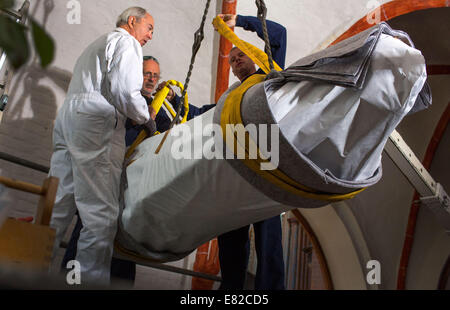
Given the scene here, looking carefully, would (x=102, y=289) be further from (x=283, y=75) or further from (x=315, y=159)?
(x=283, y=75)

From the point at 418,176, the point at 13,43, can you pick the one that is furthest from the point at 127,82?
the point at 418,176

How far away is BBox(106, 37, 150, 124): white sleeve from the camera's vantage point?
9.30ft

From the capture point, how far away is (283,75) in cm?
197

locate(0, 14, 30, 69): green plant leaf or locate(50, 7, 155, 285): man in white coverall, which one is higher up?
locate(50, 7, 155, 285): man in white coverall

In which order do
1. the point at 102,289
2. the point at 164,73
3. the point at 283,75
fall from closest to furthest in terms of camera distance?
the point at 102,289
the point at 283,75
the point at 164,73

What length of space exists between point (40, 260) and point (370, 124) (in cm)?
121

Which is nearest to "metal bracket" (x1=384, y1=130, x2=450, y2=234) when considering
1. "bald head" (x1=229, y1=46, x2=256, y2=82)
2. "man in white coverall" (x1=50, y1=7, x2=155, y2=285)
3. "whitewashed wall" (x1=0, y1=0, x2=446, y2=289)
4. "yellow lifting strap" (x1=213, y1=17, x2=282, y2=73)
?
"bald head" (x1=229, y1=46, x2=256, y2=82)

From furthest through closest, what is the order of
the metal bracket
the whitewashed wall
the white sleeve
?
the metal bracket, the whitewashed wall, the white sleeve

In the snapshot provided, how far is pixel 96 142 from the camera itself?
2744 millimetres

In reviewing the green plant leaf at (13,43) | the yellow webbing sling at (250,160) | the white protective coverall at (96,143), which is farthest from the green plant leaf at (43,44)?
the white protective coverall at (96,143)

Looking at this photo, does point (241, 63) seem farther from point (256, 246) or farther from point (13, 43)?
point (13, 43)

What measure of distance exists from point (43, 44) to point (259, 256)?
2.48 metres

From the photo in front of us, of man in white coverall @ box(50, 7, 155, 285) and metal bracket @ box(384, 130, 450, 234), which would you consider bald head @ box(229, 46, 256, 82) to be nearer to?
man in white coverall @ box(50, 7, 155, 285)
